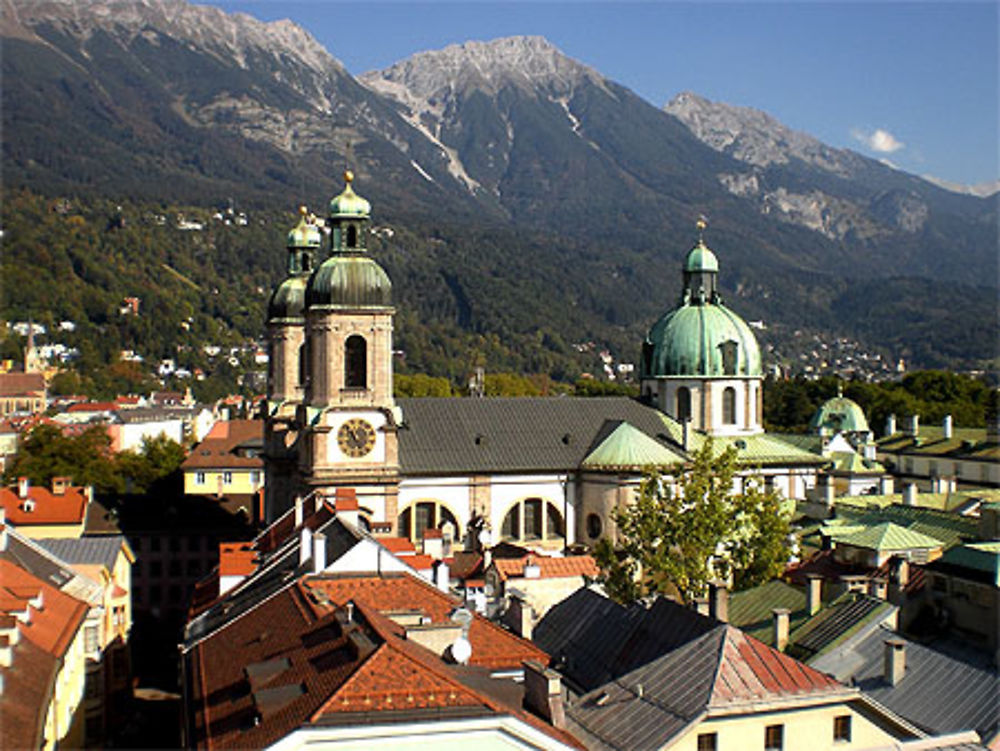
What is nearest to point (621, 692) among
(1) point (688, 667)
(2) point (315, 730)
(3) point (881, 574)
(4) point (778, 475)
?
(1) point (688, 667)

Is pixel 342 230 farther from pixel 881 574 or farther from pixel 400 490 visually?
pixel 881 574

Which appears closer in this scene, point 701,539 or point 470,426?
point 701,539

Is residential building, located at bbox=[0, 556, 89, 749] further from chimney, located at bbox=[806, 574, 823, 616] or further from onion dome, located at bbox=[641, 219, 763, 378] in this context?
onion dome, located at bbox=[641, 219, 763, 378]

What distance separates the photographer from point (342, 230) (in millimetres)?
54625

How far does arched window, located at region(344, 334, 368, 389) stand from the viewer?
53.5 metres

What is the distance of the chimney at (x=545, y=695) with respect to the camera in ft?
74.5

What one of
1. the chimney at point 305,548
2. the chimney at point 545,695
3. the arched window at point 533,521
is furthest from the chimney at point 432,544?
the chimney at point 545,695

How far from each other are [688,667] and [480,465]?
1298 inches

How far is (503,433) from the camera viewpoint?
5888cm

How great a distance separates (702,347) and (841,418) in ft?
116

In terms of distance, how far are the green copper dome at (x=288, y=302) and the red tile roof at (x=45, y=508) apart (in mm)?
13206

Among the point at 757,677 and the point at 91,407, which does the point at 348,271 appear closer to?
the point at 757,677

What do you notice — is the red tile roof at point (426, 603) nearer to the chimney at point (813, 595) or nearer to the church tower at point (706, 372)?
the chimney at point (813, 595)

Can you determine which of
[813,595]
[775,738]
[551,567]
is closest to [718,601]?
[813,595]
